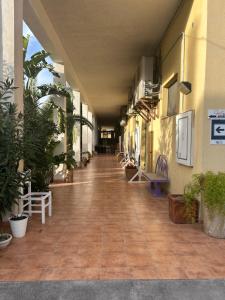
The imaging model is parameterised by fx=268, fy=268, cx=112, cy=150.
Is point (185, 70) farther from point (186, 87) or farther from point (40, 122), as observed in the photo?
point (40, 122)

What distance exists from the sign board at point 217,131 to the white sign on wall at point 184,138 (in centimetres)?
48

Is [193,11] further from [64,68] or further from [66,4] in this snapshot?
[64,68]

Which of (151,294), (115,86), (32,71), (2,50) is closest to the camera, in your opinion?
(151,294)

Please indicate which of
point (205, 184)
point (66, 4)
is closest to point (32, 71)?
point (66, 4)

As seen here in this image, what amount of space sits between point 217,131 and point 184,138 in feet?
2.63

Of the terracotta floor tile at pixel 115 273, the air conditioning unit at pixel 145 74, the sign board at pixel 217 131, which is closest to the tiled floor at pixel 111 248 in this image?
the terracotta floor tile at pixel 115 273

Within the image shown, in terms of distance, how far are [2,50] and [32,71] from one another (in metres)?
2.20

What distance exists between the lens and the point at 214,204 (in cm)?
352

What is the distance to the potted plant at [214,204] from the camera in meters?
3.48

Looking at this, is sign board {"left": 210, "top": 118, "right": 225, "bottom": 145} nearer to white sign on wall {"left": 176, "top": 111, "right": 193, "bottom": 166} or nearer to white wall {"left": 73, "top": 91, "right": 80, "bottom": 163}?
white sign on wall {"left": 176, "top": 111, "right": 193, "bottom": 166}

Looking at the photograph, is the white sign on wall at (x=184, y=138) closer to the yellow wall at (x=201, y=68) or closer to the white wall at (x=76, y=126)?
the yellow wall at (x=201, y=68)

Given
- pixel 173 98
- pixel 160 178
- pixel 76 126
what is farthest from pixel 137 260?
pixel 76 126

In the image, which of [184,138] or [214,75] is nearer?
[214,75]

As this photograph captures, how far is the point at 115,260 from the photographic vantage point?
9.41 ft
